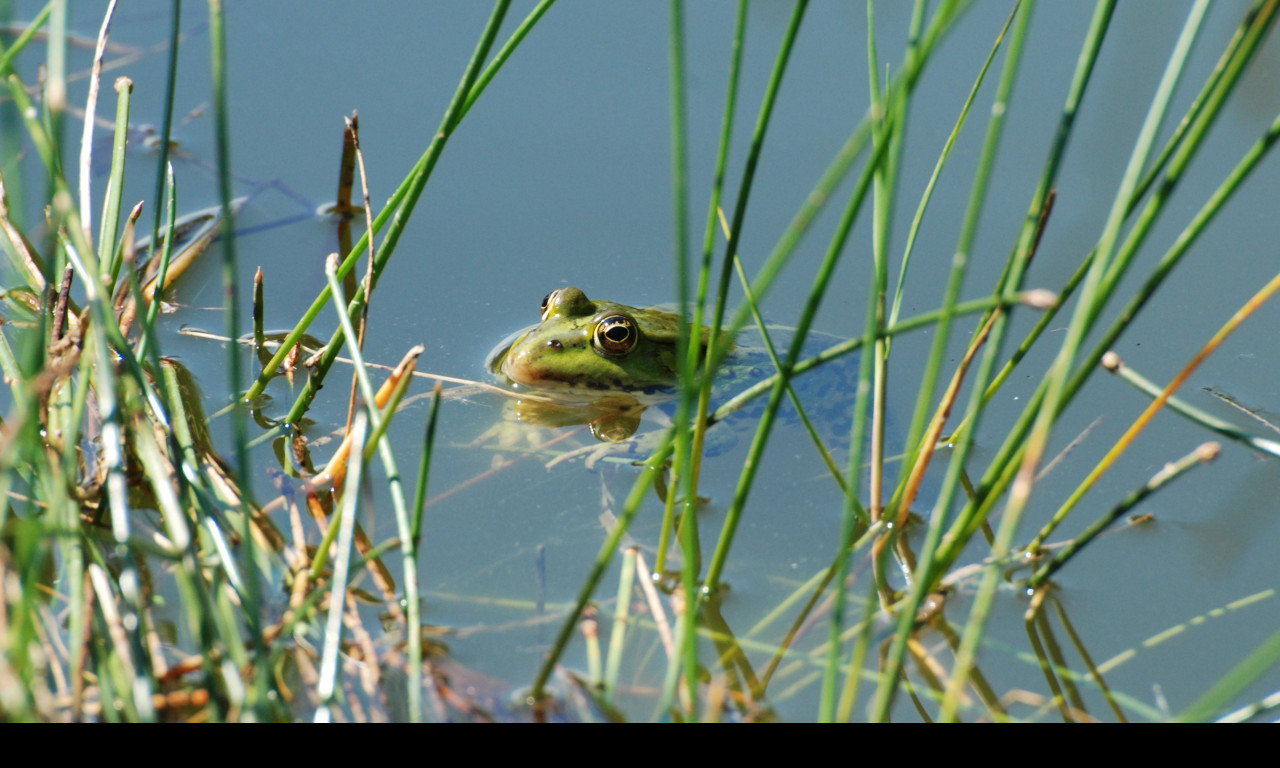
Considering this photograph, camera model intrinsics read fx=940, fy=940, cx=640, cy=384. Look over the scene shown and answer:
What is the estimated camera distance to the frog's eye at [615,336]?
4.07 m

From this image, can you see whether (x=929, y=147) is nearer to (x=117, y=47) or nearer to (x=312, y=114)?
(x=312, y=114)

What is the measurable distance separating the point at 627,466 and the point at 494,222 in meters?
1.61

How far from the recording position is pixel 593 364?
4199mm

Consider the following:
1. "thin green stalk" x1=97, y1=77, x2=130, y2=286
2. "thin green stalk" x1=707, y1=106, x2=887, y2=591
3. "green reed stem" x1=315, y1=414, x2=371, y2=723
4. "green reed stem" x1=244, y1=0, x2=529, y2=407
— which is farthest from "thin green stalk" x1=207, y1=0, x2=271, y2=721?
"thin green stalk" x1=707, y1=106, x2=887, y2=591

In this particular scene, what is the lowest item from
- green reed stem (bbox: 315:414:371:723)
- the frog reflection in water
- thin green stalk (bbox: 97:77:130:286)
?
green reed stem (bbox: 315:414:371:723)

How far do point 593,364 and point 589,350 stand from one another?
0.26 ft

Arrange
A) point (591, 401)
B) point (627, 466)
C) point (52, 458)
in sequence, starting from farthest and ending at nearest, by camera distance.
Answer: point (591, 401)
point (627, 466)
point (52, 458)

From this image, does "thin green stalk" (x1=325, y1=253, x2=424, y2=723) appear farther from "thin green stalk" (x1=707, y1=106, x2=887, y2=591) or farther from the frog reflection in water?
the frog reflection in water

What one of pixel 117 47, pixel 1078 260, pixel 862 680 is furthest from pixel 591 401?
pixel 117 47

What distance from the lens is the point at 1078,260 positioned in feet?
14.8

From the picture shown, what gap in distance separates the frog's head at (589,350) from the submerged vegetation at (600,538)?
0.70 meters

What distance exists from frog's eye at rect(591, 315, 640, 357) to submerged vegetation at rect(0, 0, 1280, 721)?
0.90 meters

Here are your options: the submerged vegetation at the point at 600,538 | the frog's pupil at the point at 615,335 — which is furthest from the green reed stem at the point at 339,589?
the frog's pupil at the point at 615,335

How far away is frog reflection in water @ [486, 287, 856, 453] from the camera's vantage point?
13.2ft
